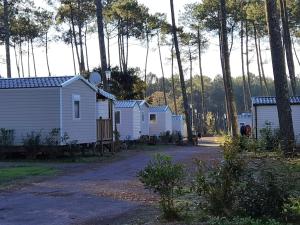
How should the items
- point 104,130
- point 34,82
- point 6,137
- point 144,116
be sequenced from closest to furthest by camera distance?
point 6,137, point 34,82, point 104,130, point 144,116

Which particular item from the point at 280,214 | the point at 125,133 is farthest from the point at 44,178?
the point at 125,133

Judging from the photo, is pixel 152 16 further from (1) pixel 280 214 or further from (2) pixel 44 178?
(1) pixel 280 214

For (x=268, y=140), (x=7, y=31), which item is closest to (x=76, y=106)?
(x=268, y=140)

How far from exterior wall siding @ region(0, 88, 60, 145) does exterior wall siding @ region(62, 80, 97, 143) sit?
0.44m

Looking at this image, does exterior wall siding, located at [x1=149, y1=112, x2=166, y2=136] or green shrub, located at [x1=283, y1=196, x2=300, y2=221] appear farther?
exterior wall siding, located at [x1=149, y1=112, x2=166, y2=136]

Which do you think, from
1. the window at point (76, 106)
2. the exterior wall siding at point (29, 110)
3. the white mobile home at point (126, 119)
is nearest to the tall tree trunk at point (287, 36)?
the white mobile home at point (126, 119)

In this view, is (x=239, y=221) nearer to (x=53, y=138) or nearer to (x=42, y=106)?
(x=53, y=138)

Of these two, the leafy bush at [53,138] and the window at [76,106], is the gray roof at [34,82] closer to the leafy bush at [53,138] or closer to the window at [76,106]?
the window at [76,106]

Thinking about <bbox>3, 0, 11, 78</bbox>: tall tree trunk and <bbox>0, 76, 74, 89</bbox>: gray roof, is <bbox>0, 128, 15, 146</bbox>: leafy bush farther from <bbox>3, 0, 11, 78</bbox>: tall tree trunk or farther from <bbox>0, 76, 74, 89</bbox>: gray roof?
<bbox>3, 0, 11, 78</bbox>: tall tree trunk

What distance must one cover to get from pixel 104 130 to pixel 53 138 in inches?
183

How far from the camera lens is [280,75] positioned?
18.8m

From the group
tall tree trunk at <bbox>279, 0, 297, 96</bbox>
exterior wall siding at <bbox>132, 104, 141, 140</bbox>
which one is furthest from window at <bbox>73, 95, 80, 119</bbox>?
tall tree trunk at <bbox>279, 0, 297, 96</bbox>

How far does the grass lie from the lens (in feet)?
48.8

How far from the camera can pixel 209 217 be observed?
7.68m
